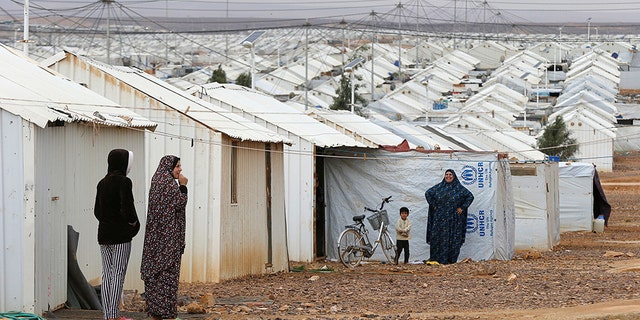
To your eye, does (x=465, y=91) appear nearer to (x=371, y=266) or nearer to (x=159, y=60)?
(x=159, y=60)

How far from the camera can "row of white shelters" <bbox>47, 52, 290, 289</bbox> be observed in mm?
13312

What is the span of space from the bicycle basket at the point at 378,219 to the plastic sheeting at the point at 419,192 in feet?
2.53

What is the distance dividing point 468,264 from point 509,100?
49961mm

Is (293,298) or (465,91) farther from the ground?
(465,91)

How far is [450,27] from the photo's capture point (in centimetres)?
19188

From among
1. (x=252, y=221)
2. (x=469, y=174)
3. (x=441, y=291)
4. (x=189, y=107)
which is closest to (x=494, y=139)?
(x=469, y=174)

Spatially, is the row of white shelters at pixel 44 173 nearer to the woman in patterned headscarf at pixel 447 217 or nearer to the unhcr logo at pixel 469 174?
the woman in patterned headscarf at pixel 447 217

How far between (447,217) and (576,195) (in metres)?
8.23

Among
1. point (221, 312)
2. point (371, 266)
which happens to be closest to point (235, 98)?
point (371, 266)

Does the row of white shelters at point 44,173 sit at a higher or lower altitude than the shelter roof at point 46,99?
lower

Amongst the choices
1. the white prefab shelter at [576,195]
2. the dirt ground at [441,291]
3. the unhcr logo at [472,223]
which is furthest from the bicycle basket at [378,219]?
the white prefab shelter at [576,195]

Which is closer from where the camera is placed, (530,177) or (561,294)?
(561,294)

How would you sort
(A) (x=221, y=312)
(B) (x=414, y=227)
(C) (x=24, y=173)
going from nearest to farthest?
(C) (x=24, y=173), (A) (x=221, y=312), (B) (x=414, y=227)

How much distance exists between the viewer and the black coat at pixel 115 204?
8.73 meters
